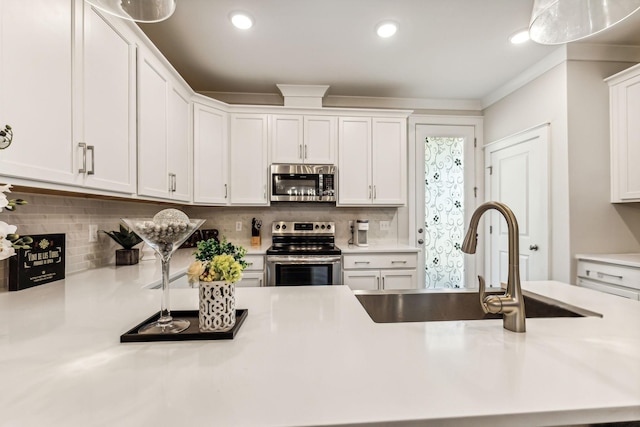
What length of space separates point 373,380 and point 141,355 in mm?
531

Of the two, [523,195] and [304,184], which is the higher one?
[304,184]

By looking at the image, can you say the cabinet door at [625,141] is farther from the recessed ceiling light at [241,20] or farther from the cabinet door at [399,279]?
the recessed ceiling light at [241,20]

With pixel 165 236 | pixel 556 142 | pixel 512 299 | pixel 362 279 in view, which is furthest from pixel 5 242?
pixel 556 142

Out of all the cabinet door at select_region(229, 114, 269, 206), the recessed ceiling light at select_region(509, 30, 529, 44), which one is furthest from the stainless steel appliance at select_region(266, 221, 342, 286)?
the recessed ceiling light at select_region(509, 30, 529, 44)

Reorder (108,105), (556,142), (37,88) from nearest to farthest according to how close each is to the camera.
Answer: (37,88)
(108,105)
(556,142)

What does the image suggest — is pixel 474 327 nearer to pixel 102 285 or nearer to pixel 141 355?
pixel 141 355

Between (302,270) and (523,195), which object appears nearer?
(302,270)

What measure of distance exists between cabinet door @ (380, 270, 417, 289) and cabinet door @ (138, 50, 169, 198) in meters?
2.13

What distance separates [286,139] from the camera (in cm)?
313

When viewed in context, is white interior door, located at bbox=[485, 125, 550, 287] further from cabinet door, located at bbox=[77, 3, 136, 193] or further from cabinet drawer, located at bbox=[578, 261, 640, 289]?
cabinet door, located at bbox=[77, 3, 136, 193]

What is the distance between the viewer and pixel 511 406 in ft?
1.66

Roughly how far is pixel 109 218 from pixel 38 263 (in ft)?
2.48

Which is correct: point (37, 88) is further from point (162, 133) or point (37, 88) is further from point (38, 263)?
point (162, 133)

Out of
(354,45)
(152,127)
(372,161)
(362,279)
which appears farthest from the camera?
(372,161)
